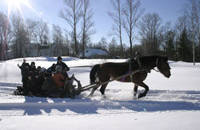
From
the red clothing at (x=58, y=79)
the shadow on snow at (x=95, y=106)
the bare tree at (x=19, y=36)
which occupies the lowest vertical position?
the shadow on snow at (x=95, y=106)

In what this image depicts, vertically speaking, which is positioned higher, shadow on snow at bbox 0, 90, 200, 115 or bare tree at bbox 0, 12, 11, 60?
bare tree at bbox 0, 12, 11, 60

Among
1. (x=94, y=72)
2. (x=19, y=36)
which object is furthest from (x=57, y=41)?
(x=94, y=72)

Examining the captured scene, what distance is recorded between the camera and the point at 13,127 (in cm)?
270

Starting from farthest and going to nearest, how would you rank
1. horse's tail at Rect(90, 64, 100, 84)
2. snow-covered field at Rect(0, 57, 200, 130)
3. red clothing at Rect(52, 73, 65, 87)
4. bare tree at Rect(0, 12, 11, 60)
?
bare tree at Rect(0, 12, 11, 60) < horse's tail at Rect(90, 64, 100, 84) < red clothing at Rect(52, 73, 65, 87) < snow-covered field at Rect(0, 57, 200, 130)

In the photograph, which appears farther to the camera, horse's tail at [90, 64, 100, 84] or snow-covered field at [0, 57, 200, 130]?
horse's tail at [90, 64, 100, 84]

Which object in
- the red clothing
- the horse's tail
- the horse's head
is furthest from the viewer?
the horse's tail

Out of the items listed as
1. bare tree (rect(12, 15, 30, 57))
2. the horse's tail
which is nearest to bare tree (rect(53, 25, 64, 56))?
bare tree (rect(12, 15, 30, 57))

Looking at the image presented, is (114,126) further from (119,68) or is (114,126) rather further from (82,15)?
(82,15)

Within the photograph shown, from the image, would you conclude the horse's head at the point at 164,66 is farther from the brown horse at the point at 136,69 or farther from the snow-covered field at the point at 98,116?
the snow-covered field at the point at 98,116

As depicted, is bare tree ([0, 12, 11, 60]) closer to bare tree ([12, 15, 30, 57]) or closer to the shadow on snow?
bare tree ([12, 15, 30, 57])

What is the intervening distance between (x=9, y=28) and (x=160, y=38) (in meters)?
36.7

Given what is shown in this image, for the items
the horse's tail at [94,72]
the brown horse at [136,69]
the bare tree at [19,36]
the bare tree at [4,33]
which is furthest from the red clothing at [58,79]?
the bare tree at [4,33]

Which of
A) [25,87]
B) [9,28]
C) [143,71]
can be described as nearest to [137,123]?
[143,71]

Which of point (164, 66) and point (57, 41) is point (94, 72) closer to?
point (164, 66)
